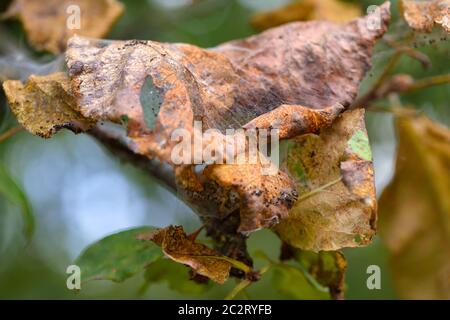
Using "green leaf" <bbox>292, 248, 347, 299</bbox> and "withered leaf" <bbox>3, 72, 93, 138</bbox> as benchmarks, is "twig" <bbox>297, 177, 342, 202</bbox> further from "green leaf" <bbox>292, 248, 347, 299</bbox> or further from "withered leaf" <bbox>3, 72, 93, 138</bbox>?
"withered leaf" <bbox>3, 72, 93, 138</bbox>

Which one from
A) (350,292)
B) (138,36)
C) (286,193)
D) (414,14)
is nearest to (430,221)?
(414,14)

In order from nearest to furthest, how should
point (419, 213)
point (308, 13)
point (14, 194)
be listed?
1. point (14, 194)
2. point (419, 213)
3. point (308, 13)

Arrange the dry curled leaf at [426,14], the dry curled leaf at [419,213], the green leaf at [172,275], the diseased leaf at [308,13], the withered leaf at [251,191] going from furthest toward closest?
the diseased leaf at [308,13] < the dry curled leaf at [419,213] < the green leaf at [172,275] < the dry curled leaf at [426,14] < the withered leaf at [251,191]

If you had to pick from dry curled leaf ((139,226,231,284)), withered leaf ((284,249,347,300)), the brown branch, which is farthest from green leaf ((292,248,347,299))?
the brown branch

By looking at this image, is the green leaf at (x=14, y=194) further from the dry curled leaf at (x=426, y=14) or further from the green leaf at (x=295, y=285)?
the dry curled leaf at (x=426, y=14)

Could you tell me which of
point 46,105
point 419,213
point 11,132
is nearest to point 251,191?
point 46,105

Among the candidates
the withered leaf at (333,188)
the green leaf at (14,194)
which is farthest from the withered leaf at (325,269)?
the green leaf at (14,194)

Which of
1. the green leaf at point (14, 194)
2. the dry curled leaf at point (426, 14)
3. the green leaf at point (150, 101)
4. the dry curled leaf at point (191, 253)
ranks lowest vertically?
the dry curled leaf at point (191, 253)

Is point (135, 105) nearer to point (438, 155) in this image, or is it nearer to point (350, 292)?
point (438, 155)

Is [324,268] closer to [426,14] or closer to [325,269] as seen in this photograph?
[325,269]
